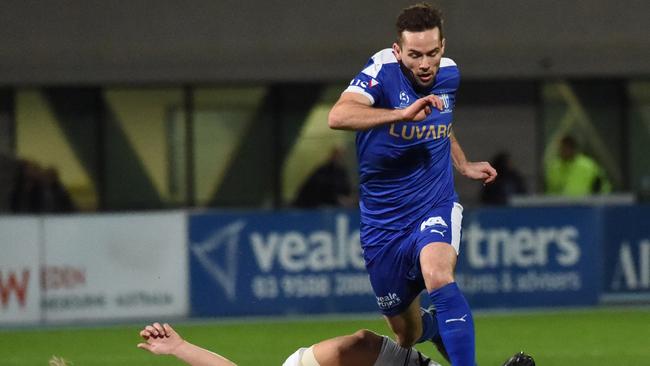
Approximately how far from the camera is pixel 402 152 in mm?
7926

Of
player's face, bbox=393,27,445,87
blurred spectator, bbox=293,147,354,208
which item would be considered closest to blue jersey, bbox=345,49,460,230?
player's face, bbox=393,27,445,87

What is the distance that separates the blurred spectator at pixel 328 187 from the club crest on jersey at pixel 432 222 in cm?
973

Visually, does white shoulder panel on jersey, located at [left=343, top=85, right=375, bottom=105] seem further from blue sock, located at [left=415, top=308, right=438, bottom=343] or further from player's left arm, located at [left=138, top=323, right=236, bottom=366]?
player's left arm, located at [left=138, top=323, right=236, bottom=366]

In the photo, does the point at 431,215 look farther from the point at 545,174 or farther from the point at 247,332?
the point at 545,174

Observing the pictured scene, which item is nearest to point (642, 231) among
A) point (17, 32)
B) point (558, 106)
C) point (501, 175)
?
point (501, 175)

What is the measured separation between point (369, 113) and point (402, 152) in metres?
0.65

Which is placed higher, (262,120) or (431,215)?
(262,120)

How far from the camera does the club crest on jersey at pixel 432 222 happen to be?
7840 millimetres

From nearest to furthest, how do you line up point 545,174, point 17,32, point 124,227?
point 124,227
point 17,32
point 545,174

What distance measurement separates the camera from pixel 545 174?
69.8 ft

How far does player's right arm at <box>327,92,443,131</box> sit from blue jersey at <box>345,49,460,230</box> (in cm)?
27

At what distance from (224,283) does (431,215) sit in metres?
7.06

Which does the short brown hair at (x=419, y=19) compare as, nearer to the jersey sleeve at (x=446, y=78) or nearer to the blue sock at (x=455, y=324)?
the jersey sleeve at (x=446, y=78)

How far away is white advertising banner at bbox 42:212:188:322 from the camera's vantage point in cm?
1460
